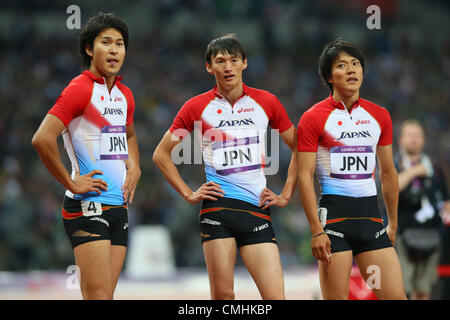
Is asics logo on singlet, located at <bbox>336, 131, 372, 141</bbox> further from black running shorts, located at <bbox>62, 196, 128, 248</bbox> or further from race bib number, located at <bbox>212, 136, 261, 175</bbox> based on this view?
black running shorts, located at <bbox>62, 196, 128, 248</bbox>

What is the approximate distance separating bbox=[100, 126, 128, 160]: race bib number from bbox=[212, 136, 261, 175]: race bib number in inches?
25.5

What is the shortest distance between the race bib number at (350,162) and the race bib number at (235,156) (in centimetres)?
55

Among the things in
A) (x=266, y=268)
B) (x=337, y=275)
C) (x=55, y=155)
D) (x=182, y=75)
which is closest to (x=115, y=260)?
(x=55, y=155)

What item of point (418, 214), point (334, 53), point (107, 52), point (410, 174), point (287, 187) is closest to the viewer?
point (107, 52)

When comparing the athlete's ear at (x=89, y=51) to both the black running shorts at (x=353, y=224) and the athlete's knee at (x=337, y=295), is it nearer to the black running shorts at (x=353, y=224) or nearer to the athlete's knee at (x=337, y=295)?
the black running shorts at (x=353, y=224)

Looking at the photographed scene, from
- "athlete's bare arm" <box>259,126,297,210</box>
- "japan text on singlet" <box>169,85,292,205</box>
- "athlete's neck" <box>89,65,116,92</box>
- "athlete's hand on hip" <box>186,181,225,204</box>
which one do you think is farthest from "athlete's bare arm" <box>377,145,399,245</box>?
"athlete's neck" <box>89,65,116,92</box>

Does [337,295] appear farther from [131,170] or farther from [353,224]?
[131,170]

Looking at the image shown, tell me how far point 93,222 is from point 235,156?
1.09m

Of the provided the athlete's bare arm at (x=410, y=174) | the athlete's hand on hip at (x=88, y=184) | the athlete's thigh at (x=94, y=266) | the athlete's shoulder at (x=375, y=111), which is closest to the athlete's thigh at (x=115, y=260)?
the athlete's thigh at (x=94, y=266)

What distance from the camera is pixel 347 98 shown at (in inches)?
194

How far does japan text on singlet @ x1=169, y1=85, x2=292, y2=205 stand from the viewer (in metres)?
4.82

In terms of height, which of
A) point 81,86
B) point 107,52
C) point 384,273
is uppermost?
point 107,52

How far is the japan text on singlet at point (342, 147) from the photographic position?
15.7 ft
